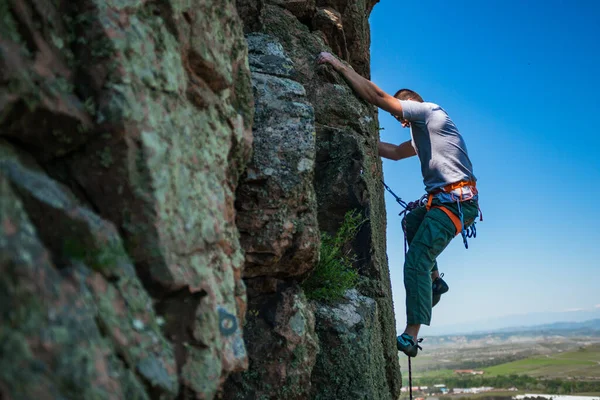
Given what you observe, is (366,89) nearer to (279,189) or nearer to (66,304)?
(279,189)

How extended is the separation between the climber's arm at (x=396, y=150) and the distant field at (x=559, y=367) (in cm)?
7953

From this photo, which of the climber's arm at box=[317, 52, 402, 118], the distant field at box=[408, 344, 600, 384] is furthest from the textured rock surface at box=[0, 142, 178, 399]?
the distant field at box=[408, 344, 600, 384]

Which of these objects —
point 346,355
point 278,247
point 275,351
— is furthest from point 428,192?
point 275,351

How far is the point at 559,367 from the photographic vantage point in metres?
88.8

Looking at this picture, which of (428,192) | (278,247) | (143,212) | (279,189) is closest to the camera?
(143,212)

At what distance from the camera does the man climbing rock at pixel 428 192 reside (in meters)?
7.32

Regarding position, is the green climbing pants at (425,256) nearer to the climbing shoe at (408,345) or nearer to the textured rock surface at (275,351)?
the climbing shoe at (408,345)

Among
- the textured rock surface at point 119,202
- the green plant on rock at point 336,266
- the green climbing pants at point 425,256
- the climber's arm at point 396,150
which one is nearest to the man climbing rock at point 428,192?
the green climbing pants at point 425,256

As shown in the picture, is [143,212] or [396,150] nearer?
[143,212]

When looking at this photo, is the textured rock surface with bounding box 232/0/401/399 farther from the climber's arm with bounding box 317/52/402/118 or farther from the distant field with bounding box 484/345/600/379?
the distant field with bounding box 484/345/600/379

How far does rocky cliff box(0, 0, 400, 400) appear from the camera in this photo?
8.24 ft

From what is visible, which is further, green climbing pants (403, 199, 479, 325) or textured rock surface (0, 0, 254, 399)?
green climbing pants (403, 199, 479, 325)

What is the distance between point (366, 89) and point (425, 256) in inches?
123

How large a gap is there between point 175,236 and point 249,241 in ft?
6.94
